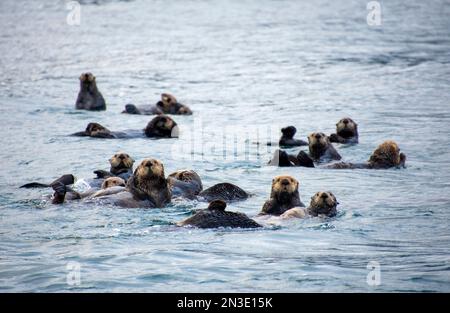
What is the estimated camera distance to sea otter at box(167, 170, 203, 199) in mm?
12633

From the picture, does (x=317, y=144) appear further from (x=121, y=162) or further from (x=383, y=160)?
(x=121, y=162)

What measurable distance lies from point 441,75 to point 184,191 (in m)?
12.7

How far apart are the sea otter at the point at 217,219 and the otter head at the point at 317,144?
4486 mm

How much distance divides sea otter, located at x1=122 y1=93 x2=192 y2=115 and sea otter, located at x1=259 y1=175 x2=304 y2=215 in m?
8.35

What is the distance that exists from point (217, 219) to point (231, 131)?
25.7 feet

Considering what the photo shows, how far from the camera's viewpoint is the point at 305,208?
1169cm

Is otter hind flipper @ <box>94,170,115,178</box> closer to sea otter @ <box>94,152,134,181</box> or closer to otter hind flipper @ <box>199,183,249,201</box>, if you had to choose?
sea otter @ <box>94,152,134,181</box>

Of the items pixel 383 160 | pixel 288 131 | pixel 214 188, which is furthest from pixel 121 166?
pixel 383 160

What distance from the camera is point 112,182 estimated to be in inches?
506

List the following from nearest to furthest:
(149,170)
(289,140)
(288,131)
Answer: (149,170), (288,131), (289,140)

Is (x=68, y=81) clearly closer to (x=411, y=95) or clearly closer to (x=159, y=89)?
(x=159, y=89)

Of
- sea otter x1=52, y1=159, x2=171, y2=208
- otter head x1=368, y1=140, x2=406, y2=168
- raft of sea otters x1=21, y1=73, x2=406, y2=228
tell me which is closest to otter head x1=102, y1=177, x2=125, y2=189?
raft of sea otters x1=21, y1=73, x2=406, y2=228

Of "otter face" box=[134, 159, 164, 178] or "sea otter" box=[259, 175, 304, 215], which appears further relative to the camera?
"otter face" box=[134, 159, 164, 178]

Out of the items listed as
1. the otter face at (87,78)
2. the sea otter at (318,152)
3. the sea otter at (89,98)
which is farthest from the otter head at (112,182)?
the sea otter at (89,98)
